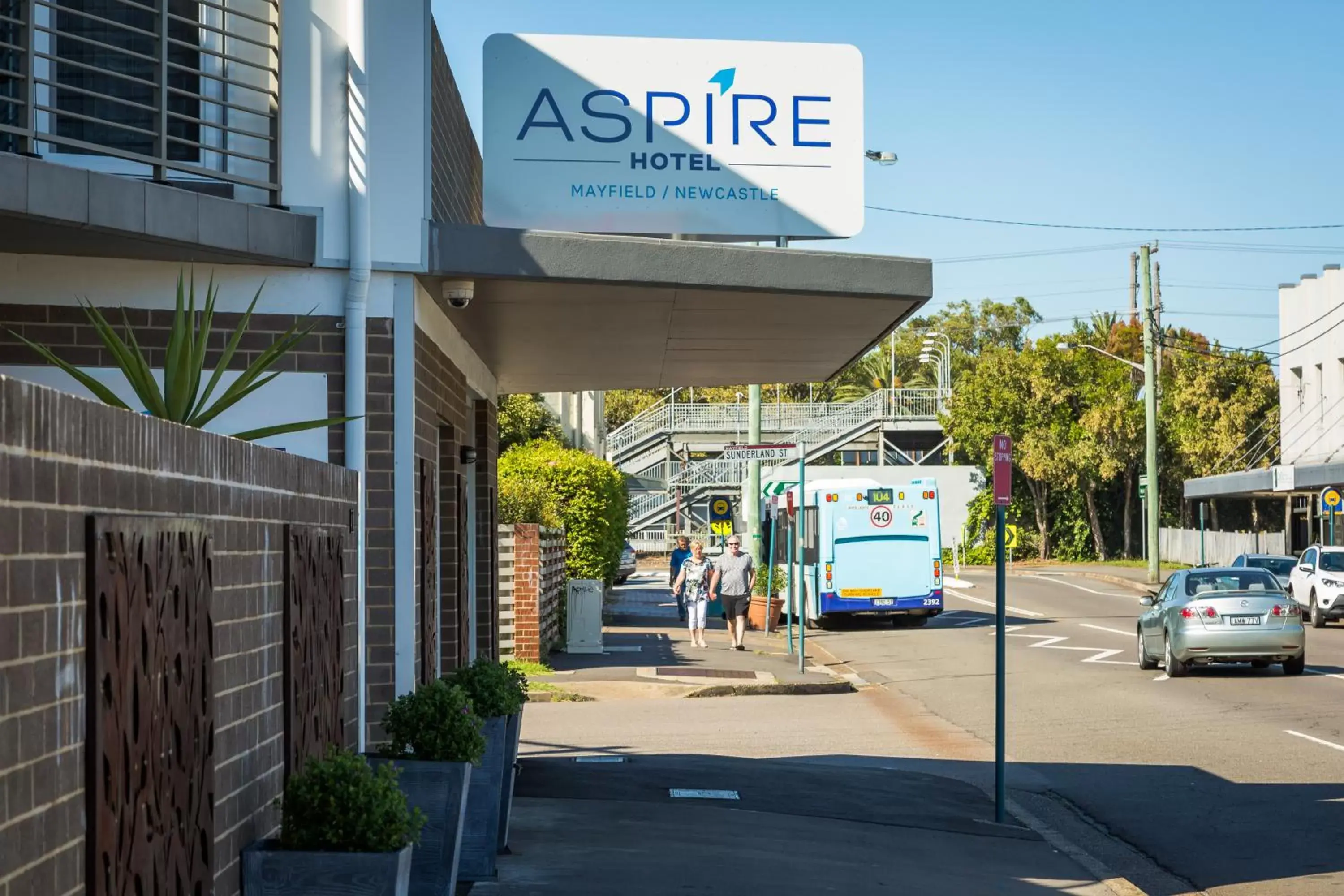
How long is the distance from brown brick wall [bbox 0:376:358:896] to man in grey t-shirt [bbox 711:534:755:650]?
66.4 feet

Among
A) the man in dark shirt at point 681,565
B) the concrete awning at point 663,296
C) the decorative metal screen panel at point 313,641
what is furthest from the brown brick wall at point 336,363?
the man in dark shirt at point 681,565

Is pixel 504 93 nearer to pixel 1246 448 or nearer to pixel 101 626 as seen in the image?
pixel 101 626

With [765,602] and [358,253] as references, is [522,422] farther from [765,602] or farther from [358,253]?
[358,253]

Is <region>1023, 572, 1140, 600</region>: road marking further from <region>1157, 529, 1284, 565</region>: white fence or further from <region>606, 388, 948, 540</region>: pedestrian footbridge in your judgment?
<region>606, 388, 948, 540</region>: pedestrian footbridge

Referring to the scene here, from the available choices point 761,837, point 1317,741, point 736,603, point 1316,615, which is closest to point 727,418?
point 1316,615

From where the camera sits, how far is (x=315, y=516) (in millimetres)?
7043

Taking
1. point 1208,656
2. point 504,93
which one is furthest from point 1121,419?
point 504,93

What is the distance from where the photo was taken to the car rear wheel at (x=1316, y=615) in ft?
109

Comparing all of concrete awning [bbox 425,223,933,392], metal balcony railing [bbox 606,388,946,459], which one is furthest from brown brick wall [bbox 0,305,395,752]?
metal balcony railing [bbox 606,388,946,459]

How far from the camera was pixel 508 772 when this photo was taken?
928cm

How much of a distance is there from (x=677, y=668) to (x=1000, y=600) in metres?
11.1

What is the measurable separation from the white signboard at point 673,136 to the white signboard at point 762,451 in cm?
1033

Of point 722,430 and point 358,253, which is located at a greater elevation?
point 722,430

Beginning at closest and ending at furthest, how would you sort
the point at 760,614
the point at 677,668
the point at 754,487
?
the point at 677,668 < the point at 754,487 < the point at 760,614
